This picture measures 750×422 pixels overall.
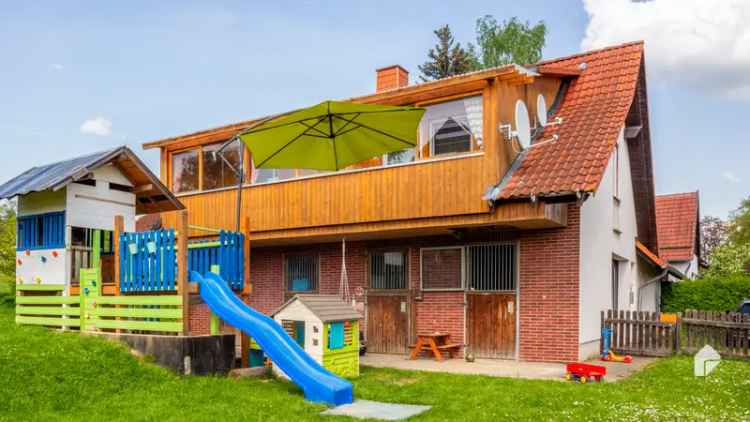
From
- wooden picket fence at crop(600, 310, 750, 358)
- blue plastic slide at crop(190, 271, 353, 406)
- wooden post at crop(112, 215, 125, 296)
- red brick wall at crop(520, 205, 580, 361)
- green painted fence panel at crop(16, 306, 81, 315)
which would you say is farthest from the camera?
wooden picket fence at crop(600, 310, 750, 358)

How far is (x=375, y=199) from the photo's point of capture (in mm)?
14602

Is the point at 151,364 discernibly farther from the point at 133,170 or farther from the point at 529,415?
the point at 529,415

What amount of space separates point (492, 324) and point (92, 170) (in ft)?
27.2

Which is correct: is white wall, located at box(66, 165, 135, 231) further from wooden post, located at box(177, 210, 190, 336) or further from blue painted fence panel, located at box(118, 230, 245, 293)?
wooden post, located at box(177, 210, 190, 336)

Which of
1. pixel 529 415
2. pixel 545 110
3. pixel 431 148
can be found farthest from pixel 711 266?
pixel 529 415

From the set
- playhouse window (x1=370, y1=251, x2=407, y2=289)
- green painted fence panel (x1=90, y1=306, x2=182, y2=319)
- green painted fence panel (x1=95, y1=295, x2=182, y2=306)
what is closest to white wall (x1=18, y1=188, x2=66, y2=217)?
green painted fence panel (x1=95, y1=295, x2=182, y2=306)

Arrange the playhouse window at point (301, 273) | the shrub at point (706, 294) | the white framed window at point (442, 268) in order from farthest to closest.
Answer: the shrub at point (706, 294) → the playhouse window at point (301, 273) → the white framed window at point (442, 268)

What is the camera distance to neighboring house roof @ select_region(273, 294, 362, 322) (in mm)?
11422

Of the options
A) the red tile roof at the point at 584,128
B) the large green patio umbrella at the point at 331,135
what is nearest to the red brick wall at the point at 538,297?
the red tile roof at the point at 584,128

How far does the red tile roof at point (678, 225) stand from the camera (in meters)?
28.6

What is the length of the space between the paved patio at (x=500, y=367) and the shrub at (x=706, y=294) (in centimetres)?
1056

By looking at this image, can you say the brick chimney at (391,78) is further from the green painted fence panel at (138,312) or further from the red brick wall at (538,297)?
the green painted fence panel at (138,312)

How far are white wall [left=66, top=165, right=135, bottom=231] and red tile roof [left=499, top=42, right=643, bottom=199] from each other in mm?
6919

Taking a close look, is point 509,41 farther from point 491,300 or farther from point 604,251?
point 491,300
